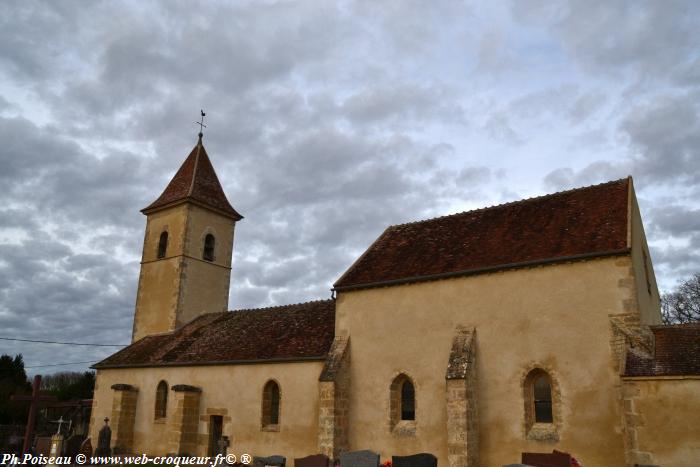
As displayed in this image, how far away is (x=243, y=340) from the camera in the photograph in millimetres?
22469

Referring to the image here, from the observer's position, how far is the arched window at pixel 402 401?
16.8 metres

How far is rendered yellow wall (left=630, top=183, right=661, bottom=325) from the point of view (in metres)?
14.5

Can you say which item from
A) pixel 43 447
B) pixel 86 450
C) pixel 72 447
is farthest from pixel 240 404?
pixel 72 447

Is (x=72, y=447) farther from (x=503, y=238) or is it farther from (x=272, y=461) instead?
(x=503, y=238)

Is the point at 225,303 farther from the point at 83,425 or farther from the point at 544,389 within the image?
the point at 544,389

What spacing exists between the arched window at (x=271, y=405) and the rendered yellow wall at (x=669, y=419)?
1179 cm

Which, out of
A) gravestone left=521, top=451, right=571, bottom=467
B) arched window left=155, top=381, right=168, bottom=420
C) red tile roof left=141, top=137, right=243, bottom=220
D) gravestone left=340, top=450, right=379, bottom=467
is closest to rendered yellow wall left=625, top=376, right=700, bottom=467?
gravestone left=521, top=451, right=571, bottom=467

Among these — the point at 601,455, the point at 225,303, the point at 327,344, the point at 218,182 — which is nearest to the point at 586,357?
the point at 601,455

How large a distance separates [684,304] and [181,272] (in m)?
32.8

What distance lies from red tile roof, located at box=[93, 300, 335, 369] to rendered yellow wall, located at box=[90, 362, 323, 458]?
39 cm

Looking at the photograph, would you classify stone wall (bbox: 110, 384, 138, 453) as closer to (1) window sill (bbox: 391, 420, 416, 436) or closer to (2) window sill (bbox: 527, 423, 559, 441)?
(1) window sill (bbox: 391, 420, 416, 436)

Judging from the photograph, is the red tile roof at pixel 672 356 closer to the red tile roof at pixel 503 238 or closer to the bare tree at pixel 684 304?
the red tile roof at pixel 503 238

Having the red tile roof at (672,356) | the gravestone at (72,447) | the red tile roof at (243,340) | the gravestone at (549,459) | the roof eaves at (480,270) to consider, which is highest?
the roof eaves at (480,270)

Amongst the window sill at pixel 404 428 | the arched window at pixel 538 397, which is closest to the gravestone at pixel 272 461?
the window sill at pixel 404 428
